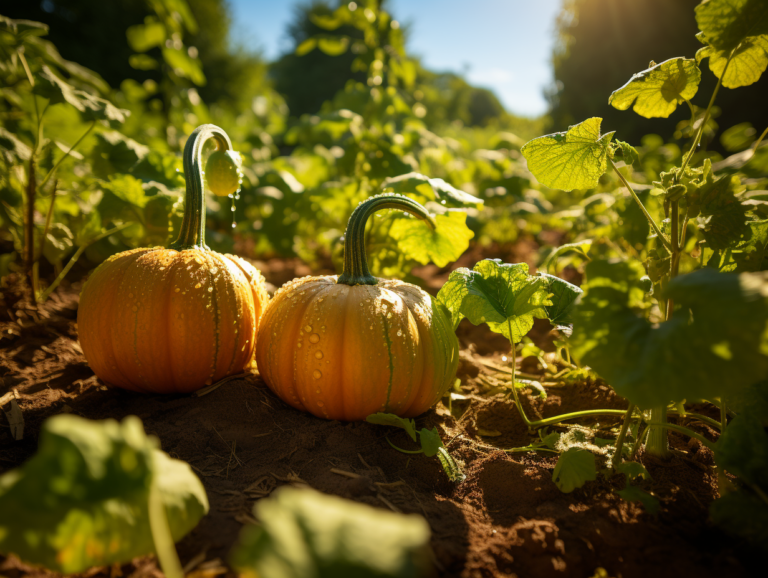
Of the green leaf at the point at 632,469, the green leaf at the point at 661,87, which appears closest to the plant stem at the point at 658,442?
the green leaf at the point at 632,469

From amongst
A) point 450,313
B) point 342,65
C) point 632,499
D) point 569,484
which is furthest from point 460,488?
point 342,65

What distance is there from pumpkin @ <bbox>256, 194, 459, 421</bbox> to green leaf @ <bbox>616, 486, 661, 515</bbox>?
66cm

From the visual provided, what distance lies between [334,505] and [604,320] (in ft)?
2.28

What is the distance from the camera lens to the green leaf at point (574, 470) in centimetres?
120

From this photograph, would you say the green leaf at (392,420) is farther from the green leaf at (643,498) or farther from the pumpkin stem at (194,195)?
the pumpkin stem at (194,195)

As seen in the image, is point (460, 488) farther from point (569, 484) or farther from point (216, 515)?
point (216, 515)

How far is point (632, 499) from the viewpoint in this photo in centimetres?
114

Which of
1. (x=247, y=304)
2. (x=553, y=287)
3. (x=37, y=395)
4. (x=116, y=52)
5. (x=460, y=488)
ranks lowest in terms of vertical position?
(x=37, y=395)

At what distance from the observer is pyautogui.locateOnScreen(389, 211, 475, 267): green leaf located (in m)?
2.03

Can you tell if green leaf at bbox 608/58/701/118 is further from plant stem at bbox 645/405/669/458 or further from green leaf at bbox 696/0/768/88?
plant stem at bbox 645/405/669/458

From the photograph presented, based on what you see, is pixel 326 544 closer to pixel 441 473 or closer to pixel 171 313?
pixel 441 473

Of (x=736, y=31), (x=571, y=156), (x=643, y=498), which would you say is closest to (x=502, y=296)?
(x=571, y=156)

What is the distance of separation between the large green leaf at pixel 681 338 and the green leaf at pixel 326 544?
0.59m

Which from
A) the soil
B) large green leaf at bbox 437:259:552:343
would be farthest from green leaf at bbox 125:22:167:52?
large green leaf at bbox 437:259:552:343
